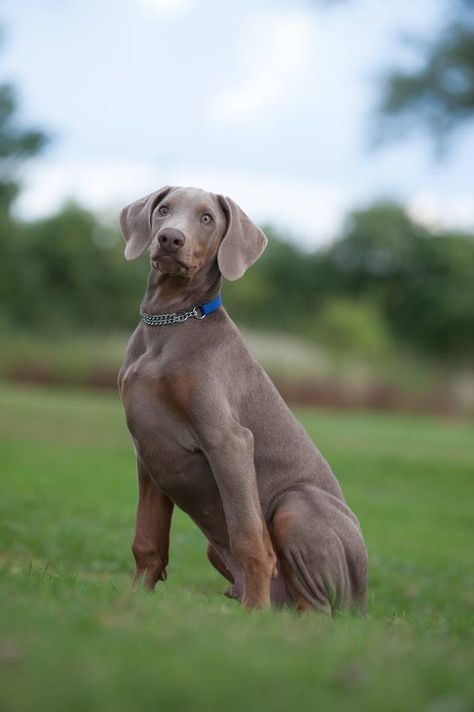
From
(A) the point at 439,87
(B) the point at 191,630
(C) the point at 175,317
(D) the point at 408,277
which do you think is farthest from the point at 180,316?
(D) the point at 408,277

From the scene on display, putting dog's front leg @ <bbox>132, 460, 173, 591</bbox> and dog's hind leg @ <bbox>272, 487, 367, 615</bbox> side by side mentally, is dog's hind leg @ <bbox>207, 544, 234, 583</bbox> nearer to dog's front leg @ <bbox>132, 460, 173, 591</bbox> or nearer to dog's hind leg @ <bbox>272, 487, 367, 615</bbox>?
dog's front leg @ <bbox>132, 460, 173, 591</bbox>

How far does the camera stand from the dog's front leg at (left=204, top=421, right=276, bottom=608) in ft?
16.2

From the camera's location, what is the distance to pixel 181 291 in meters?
5.34

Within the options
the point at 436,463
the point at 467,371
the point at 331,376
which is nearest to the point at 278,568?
the point at 436,463

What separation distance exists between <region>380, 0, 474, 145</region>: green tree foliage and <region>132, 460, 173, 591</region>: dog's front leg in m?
14.3

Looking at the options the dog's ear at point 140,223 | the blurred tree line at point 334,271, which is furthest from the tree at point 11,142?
the dog's ear at point 140,223

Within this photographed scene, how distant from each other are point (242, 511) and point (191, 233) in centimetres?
140

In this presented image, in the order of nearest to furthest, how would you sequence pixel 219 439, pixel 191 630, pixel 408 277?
1. pixel 191 630
2. pixel 219 439
3. pixel 408 277

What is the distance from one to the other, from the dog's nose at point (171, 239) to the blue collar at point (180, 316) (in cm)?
38

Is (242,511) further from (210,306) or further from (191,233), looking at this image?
(191,233)

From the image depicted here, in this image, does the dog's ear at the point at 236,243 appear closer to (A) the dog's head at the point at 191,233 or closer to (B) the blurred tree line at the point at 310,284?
(A) the dog's head at the point at 191,233

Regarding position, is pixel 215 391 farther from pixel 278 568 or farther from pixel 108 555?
pixel 108 555

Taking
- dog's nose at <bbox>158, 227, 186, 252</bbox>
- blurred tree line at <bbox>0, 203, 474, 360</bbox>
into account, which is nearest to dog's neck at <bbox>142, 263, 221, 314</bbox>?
dog's nose at <bbox>158, 227, 186, 252</bbox>

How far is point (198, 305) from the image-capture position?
530 cm
